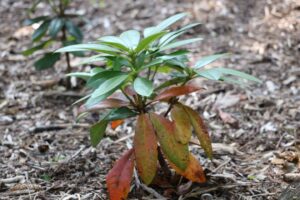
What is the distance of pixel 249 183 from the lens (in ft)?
6.21

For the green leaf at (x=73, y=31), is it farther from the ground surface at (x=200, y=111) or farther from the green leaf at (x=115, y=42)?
the green leaf at (x=115, y=42)

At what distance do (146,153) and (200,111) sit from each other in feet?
3.28

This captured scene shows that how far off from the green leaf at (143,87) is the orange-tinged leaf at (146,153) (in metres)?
0.19

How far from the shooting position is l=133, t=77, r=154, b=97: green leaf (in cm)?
146

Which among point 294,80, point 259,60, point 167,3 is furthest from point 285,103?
point 167,3

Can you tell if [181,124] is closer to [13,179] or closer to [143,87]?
[143,87]

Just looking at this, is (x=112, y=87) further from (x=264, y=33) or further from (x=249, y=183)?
(x=264, y=33)

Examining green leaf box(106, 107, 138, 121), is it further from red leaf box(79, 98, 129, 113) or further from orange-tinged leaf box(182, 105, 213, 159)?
orange-tinged leaf box(182, 105, 213, 159)

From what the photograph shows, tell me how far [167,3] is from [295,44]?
116 centimetres

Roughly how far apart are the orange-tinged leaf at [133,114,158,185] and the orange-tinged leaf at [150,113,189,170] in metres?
0.03

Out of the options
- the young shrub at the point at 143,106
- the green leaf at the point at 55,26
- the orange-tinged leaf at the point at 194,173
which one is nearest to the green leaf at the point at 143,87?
the young shrub at the point at 143,106

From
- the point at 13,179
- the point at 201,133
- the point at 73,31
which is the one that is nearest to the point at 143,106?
the point at 201,133

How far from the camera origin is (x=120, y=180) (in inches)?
64.6

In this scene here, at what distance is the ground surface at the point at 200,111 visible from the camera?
189 cm
